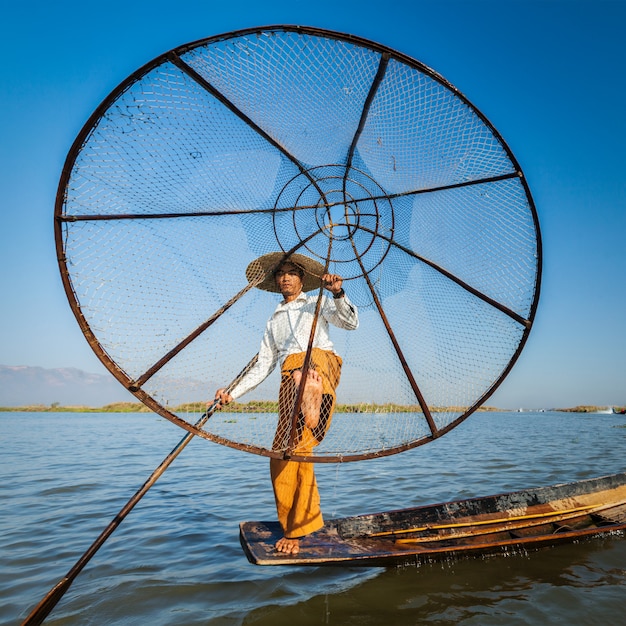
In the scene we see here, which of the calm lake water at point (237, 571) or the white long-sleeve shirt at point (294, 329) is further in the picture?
the white long-sleeve shirt at point (294, 329)

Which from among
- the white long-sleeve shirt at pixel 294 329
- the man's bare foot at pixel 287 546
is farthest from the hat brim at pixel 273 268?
the man's bare foot at pixel 287 546

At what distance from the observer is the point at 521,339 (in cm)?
313

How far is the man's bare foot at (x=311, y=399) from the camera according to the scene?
295cm

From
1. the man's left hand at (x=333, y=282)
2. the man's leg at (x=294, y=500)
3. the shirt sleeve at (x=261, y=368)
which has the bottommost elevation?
the man's leg at (x=294, y=500)

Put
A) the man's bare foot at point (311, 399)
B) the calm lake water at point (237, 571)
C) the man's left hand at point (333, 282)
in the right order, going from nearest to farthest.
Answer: the calm lake water at point (237, 571), the man's bare foot at point (311, 399), the man's left hand at point (333, 282)

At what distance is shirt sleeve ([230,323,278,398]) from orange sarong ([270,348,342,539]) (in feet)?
0.88

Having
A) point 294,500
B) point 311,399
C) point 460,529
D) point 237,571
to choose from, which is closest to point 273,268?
point 311,399

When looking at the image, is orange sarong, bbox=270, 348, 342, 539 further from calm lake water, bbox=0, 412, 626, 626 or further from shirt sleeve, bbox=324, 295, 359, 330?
calm lake water, bbox=0, 412, 626, 626

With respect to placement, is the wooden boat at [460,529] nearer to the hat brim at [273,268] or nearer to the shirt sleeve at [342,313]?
the shirt sleeve at [342,313]

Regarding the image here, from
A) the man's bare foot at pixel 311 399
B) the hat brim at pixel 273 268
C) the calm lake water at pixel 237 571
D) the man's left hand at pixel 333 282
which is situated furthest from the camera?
the hat brim at pixel 273 268

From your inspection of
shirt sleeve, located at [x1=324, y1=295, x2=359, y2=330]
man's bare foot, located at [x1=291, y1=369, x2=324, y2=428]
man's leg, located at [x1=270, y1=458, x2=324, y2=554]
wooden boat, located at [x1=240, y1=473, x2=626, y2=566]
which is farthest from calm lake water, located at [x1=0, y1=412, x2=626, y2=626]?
shirt sleeve, located at [x1=324, y1=295, x2=359, y2=330]

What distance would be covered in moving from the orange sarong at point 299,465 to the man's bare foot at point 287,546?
4 centimetres

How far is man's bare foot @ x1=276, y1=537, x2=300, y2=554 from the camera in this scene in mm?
3016

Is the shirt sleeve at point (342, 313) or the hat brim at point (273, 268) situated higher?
the hat brim at point (273, 268)
